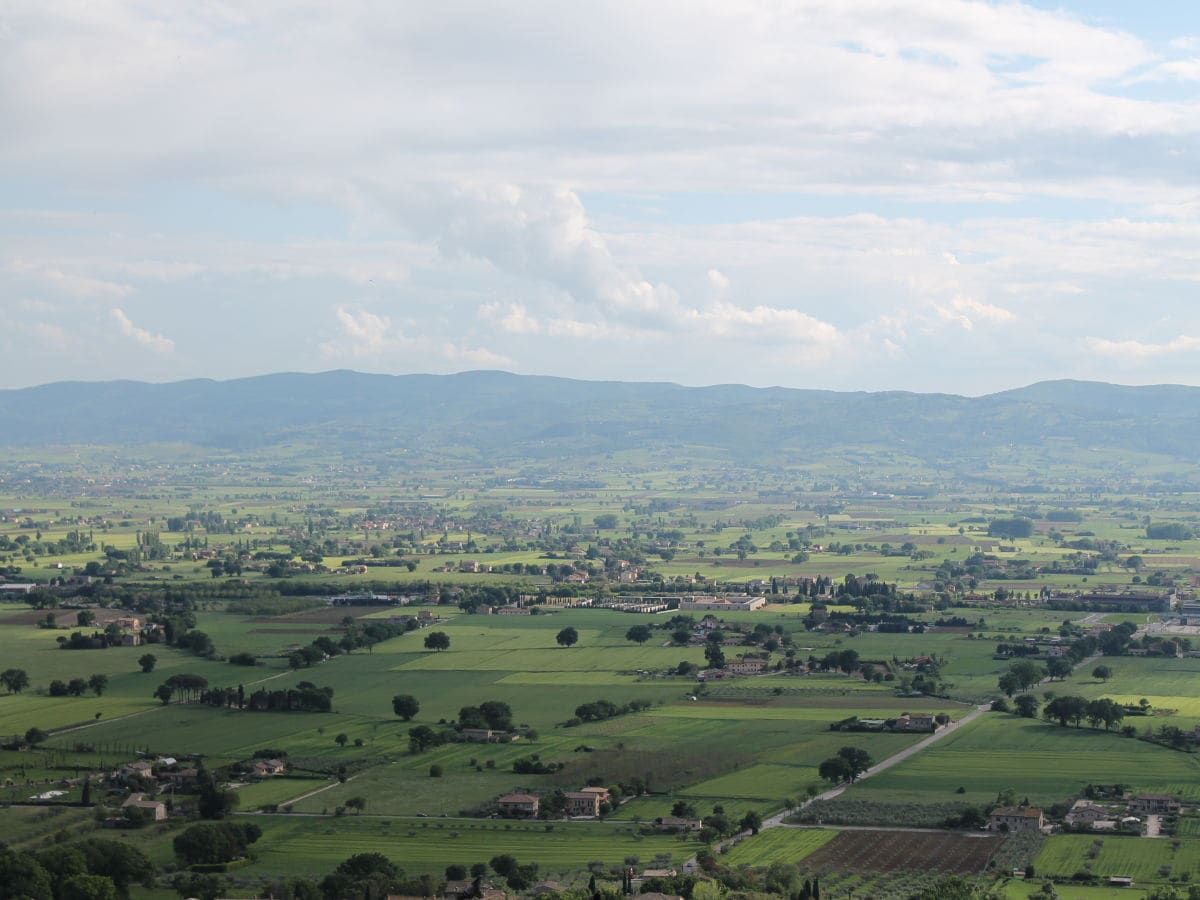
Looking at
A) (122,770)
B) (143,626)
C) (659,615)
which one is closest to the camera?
(122,770)

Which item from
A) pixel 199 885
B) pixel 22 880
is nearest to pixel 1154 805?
pixel 199 885

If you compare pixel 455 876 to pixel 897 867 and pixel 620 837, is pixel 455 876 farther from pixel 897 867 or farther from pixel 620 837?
pixel 897 867

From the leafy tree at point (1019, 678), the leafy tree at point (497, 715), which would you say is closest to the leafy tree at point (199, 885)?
the leafy tree at point (497, 715)

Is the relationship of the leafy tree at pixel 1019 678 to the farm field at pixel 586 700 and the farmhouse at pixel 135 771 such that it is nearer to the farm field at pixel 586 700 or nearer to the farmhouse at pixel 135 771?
the farm field at pixel 586 700

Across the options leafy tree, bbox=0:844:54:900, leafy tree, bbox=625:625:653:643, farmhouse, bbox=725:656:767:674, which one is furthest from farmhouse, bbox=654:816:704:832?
leafy tree, bbox=625:625:653:643

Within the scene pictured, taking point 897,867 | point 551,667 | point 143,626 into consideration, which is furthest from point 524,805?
point 143,626

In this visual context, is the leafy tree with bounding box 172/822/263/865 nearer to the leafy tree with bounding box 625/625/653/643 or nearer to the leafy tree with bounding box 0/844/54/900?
the leafy tree with bounding box 0/844/54/900

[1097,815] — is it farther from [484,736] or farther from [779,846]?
[484,736]
